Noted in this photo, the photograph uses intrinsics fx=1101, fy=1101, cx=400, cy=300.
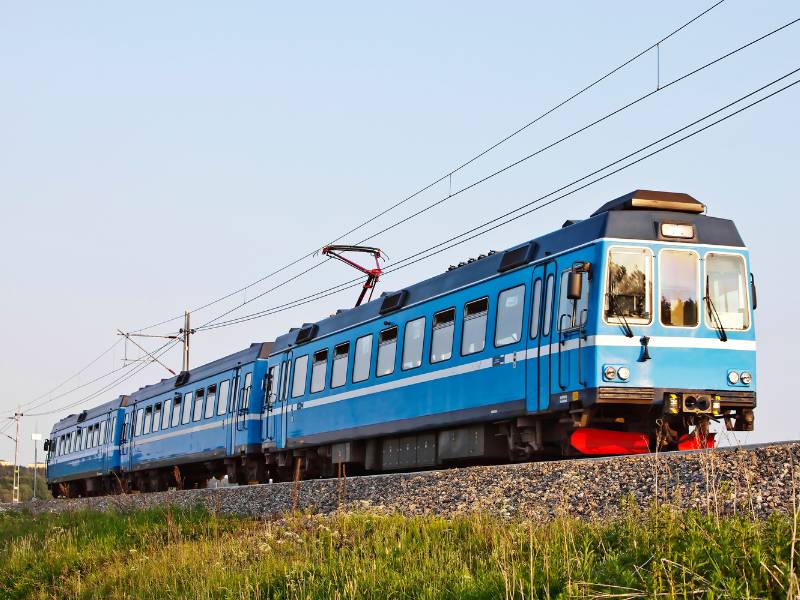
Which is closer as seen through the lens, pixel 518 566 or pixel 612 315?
pixel 518 566

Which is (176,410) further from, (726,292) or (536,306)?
(726,292)

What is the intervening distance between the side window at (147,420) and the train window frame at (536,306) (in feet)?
71.6

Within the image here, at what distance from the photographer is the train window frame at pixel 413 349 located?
1748 centimetres

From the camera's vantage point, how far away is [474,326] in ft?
52.5

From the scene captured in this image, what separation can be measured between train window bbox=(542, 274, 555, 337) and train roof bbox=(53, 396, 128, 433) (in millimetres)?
25958

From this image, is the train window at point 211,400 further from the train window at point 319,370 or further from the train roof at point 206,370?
the train window at point 319,370

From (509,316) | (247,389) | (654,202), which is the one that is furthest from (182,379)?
(654,202)

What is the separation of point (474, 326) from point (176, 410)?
1728cm

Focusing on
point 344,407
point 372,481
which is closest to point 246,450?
point 344,407

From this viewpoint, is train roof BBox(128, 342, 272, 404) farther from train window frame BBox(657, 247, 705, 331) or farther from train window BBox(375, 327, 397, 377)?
train window frame BBox(657, 247, 705, 331)

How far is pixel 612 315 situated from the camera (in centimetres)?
1348

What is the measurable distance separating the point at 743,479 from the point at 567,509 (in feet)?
5.15

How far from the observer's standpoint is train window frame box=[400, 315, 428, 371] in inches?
688

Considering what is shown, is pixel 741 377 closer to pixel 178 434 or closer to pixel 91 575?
pixel 91 575
